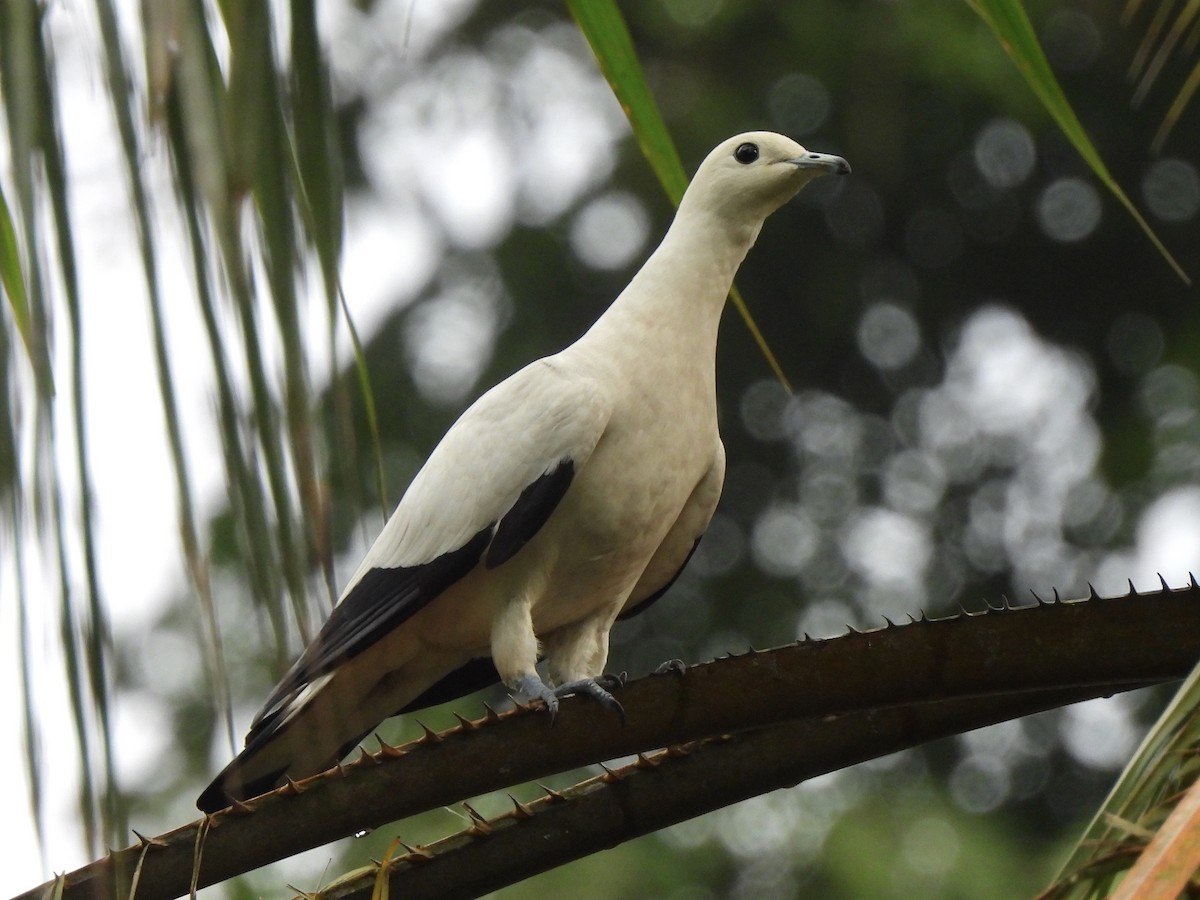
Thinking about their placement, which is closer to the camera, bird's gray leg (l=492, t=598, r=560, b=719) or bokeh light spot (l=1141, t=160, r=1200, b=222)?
bird's gray leg (l=492, t=598, r=560, b=719)

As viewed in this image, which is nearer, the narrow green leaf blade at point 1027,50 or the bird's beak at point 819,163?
the narrow green leaf blade at point 1027,50

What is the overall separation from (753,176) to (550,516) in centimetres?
92

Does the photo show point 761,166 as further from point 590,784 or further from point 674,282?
point 590,784

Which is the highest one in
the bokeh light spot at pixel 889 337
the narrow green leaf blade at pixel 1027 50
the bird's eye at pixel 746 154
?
the bird's eye at pixel 746 154

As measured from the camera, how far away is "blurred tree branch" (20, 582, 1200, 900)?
180 centimetres

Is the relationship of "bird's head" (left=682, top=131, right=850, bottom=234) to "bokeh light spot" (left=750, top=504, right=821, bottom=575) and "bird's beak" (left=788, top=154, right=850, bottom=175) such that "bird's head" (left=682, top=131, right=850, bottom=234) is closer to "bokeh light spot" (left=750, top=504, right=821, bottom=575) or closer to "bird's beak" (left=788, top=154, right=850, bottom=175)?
"bird's beak" (left=788, top=154, right=850, bottom=175)

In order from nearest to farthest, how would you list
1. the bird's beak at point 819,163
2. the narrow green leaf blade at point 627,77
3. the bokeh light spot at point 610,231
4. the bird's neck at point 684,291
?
the narrow green leaf blade at point 627,77
the bird's neck at point 684,291
the bird's beak at point 819,163
the bokeh light spot at point 610,231

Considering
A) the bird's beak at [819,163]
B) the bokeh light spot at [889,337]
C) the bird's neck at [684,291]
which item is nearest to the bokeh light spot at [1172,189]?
the bokeh light spot at [889,337]

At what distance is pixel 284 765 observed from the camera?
119 inches

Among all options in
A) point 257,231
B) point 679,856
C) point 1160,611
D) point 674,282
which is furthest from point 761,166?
point 679,856

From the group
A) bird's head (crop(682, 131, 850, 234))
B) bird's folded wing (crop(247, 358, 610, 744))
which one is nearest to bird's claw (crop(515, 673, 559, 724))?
bird's folded wing (crop(247, 358, 610, 744))

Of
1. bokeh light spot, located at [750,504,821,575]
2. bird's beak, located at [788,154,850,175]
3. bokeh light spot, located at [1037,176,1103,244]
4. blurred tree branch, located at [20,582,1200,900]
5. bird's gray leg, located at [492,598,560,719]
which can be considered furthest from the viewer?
bokeh light spot, located at [1037,176,1103,244]

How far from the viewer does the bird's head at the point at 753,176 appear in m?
3.38

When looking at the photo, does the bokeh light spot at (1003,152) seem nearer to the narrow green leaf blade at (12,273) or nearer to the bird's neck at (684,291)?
the bird's neck at (684,291)
